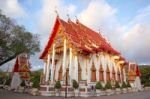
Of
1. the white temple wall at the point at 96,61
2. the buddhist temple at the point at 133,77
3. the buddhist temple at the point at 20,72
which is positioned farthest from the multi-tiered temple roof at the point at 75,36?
the buddhist temple at the point at 133,77

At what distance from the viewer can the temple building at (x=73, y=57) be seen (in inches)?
918

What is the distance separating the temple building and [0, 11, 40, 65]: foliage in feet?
9.65

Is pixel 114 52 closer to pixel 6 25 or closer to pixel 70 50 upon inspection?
pixel 70 50

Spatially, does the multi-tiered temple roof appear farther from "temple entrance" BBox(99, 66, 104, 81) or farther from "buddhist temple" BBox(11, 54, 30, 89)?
"buddhist temple" BBox(11, 54, 30, 89)

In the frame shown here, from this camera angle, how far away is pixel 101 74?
2777cm

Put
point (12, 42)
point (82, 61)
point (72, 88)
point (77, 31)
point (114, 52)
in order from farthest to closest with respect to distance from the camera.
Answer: point (114, 52), point (77, 31), point (82, 61), point (12, 42), point (72, 88)

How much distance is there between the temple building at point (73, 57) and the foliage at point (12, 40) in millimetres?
2942

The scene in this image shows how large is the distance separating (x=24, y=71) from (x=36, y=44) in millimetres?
8547

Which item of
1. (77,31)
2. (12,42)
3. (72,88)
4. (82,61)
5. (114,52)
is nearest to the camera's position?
(72,88)

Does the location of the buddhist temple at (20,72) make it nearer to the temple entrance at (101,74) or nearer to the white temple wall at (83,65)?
the white temple wall at (83,65)

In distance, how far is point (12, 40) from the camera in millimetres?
22672

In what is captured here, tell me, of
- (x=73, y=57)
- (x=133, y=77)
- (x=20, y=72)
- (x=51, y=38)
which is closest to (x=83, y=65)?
(x=73, y=57)

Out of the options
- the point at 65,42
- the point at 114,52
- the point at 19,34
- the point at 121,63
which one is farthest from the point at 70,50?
the point at 121,63

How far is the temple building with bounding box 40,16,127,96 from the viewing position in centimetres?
2333
